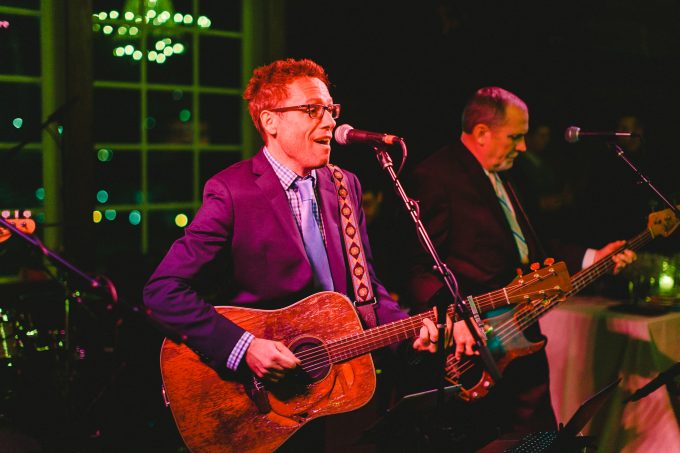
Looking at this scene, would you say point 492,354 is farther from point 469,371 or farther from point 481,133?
point 481,133

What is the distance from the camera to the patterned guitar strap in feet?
10.7

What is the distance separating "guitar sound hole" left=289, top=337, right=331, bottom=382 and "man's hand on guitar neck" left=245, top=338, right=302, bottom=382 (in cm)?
11

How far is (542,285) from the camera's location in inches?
136

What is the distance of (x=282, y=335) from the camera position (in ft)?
9.98

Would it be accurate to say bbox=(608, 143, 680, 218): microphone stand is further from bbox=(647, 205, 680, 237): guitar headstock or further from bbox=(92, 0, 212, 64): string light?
bbox=(92, 0, 212, 64): string light

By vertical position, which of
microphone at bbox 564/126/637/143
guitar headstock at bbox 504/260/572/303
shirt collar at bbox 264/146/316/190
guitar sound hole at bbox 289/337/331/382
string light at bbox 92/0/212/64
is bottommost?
guitar sound hole at bbox 289/337/331/382

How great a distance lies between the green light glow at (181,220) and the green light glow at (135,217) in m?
0.26

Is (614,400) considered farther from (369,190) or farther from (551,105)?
(551,105)

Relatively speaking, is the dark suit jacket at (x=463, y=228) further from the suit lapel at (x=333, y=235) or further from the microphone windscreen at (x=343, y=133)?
the microphone windscreen at (x=343, y=133)

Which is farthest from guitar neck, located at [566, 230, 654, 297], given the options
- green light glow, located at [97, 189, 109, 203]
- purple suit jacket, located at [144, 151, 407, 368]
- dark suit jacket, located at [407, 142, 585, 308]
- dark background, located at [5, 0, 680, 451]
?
green light glow, located at [97, 189, 109, 203]

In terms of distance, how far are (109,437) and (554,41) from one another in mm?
4789

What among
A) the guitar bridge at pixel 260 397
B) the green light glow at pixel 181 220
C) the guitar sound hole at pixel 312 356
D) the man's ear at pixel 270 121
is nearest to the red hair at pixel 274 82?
the man's ear at pixel 270 121

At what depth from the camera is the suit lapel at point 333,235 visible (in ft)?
10.5

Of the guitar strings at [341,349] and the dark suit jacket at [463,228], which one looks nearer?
the guitar strings at [341,349]
